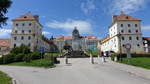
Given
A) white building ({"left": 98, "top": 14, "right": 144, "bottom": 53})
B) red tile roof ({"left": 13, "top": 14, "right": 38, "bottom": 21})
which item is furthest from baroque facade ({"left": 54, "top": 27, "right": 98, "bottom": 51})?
white building ({"left": 98, "top": 14, "right": 144, "bottom": 53})

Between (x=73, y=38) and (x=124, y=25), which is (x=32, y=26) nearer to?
(x=124, y=25)

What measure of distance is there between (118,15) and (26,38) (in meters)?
41.7

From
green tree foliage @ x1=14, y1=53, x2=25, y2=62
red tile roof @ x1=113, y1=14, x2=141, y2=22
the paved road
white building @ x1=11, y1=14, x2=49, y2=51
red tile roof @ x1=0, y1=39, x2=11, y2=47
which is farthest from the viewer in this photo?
red tile roof @ x1=0, y1=39, x2=11, y2=47

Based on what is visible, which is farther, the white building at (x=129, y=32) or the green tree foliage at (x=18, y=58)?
the white building at (x=129, y=32)

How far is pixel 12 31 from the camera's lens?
77938 millimetres

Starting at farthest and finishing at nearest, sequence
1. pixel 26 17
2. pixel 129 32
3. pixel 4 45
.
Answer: pixel 4 45 < pixel 26 17 < pixel 129 32

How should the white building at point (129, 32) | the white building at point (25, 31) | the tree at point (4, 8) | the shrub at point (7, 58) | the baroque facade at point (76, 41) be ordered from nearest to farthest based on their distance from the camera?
1. the tree at point (4, 8)
2. the shrub at point (7, 58)
3. the white building at point (129, 32)
4. the white building at point (25, 31)
5. the baroque facade at point (76, 41)

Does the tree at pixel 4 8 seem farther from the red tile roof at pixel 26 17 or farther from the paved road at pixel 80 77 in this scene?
the red tile roof at pixel 26 17

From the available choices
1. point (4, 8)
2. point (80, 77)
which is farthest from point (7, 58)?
point (80, 77)

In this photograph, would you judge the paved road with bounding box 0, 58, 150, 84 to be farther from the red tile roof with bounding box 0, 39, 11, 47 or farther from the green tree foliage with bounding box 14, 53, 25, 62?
the red tile roof with bounding box 0, 39, 11, 47

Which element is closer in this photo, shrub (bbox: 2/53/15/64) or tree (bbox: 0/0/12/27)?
tree (bbox: 0/0/12/27)

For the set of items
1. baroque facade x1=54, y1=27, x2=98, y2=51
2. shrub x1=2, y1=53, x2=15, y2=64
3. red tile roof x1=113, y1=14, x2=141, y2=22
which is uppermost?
red tile roof x1=113, y1=14, x2=141, y2=22

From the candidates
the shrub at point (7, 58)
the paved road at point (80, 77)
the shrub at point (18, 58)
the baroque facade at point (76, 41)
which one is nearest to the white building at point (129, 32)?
the shrub at point (18, 58)

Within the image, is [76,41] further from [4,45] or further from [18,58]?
[18,58]
